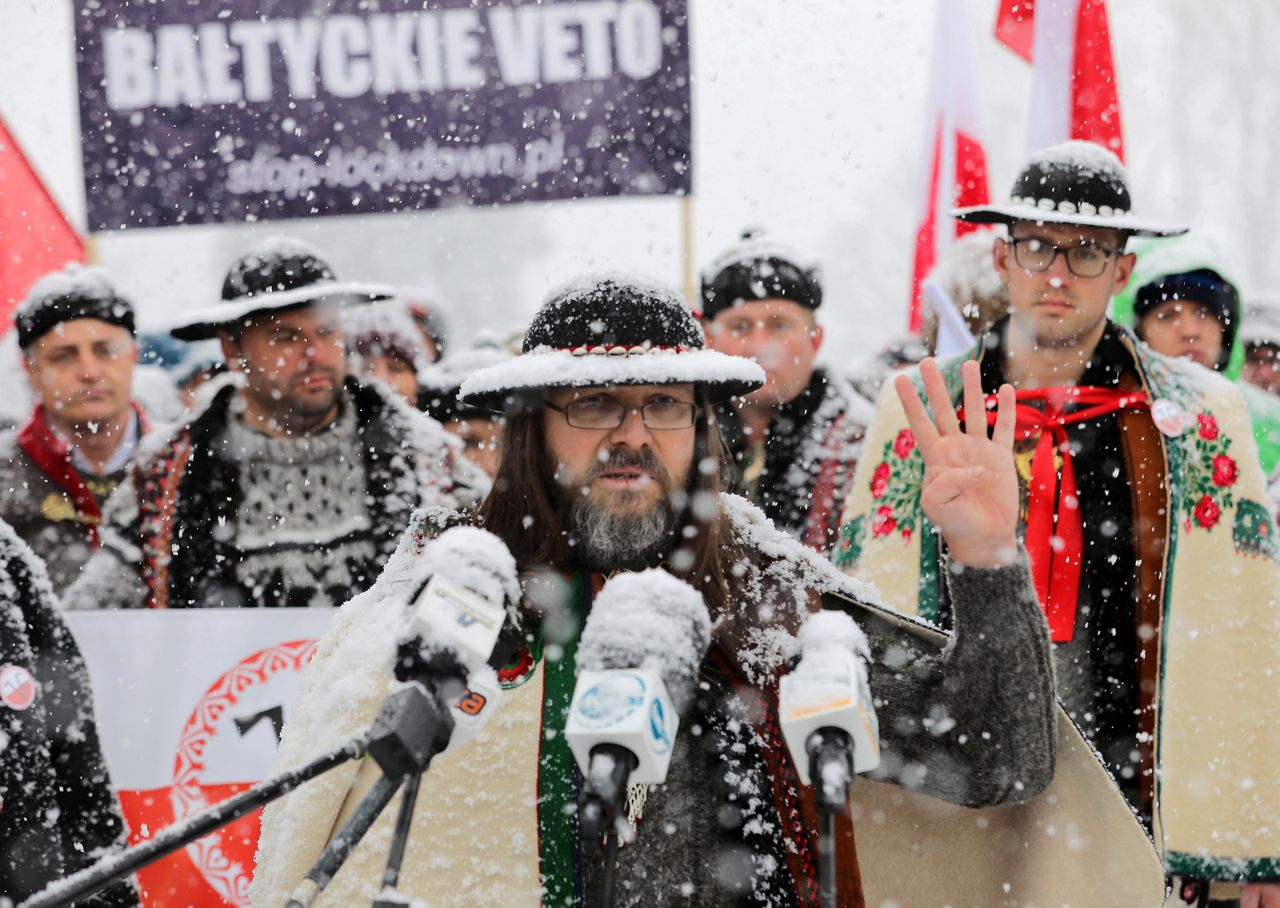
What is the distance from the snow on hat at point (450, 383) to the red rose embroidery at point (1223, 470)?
3.41 meters

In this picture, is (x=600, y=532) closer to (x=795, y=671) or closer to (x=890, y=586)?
(x=795, y=671)

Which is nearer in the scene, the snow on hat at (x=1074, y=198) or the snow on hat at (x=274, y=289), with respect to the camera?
the snow on hat at (x=1074, y=198)

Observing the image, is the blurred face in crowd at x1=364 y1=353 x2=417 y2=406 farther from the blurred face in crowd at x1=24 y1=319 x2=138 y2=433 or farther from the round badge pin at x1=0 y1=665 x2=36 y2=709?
the round badge pin at x1=0 y1=665 x2=36 y2=709

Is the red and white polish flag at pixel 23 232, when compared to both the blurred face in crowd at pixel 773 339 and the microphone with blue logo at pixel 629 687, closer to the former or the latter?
the blurred face in crowd at pixel 773 339

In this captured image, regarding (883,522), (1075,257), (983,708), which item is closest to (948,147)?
(1075,257)

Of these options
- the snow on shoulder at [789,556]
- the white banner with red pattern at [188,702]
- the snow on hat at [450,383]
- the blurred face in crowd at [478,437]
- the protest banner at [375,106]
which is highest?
the protest banner at [375,106]

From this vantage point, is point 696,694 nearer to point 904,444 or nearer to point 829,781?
point 829,781

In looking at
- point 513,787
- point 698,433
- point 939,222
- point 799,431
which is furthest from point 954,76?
point 513,787

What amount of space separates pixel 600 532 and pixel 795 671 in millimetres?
884

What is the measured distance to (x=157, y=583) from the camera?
568 centimetres

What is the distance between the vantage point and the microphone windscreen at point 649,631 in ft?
7.73

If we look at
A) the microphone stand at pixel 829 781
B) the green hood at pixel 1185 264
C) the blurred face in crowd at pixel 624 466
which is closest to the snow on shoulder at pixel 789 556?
the blurred face in crowd at pixel 624 466

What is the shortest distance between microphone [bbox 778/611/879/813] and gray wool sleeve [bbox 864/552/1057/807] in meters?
0.60

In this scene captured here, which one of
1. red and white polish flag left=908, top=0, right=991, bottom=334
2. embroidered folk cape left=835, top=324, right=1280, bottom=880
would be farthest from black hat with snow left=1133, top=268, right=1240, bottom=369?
embroidered folk cape left=835, top=324, right=1280, bottom=880
